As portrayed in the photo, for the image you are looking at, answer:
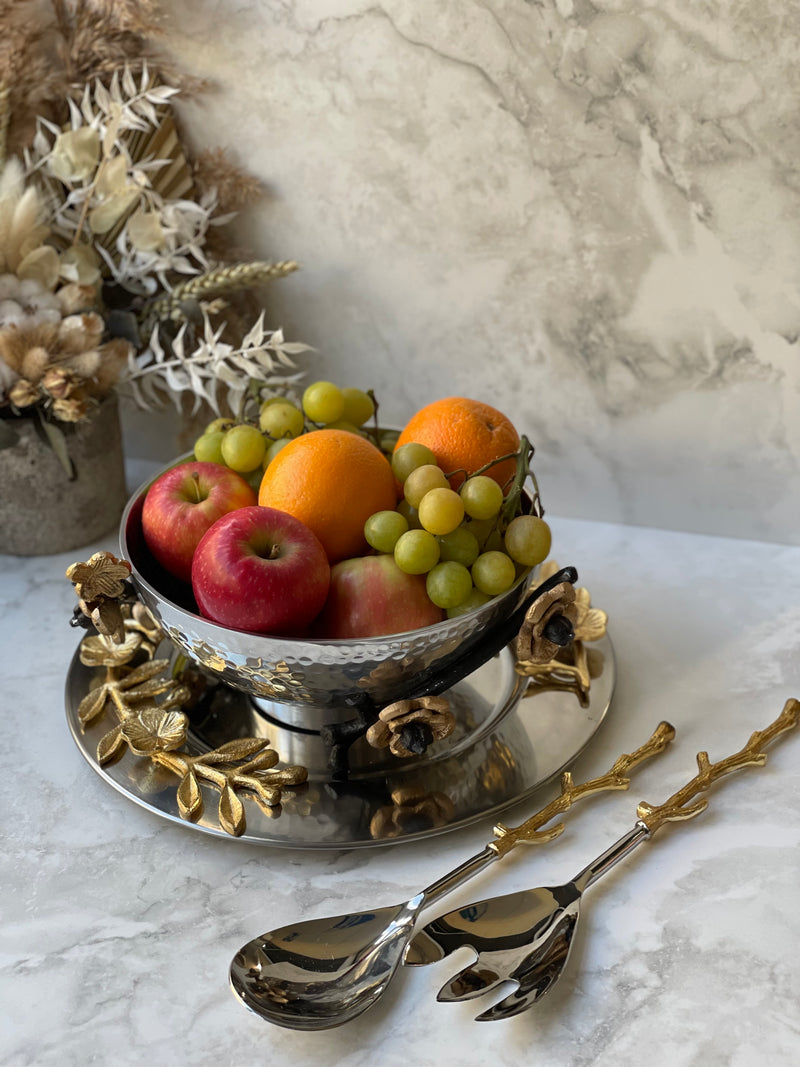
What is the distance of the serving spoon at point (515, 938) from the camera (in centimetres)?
51

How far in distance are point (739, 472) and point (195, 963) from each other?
67 centimetres

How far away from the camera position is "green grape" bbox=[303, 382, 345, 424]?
2.46 feet

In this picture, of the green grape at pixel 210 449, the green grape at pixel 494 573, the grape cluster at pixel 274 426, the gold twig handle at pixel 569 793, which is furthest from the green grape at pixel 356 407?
the gold twig handle at pixel 569 793

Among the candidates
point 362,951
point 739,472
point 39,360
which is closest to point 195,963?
point 362,951

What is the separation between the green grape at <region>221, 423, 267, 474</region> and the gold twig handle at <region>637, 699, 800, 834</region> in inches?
14.7

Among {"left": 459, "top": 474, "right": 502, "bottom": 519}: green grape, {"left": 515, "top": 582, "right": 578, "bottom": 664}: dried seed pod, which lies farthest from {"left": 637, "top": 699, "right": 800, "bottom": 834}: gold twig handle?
{"left": 459, "top": 474, "right": 502, "bottom": 519}: green grape

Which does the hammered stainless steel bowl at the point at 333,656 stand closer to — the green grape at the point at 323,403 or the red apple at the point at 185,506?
the red apple at the point at 185,506

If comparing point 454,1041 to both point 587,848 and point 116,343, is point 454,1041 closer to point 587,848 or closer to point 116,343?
point 587,848

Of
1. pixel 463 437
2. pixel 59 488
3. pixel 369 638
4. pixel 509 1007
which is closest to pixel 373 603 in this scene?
pixel 369 638

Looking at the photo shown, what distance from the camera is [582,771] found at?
26.6 inches

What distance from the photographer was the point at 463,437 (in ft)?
2.27

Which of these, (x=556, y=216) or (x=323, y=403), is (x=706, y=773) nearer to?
(x=323, y=403)

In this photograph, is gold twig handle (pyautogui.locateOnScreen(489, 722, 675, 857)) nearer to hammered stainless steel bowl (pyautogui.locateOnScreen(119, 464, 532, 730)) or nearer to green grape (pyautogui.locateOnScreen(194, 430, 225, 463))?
hammered stainless steel bowl (pyautogui.locateOnScreen(119, 464, 532, 730))

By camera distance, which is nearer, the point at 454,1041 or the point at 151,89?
the point at 454,1041
